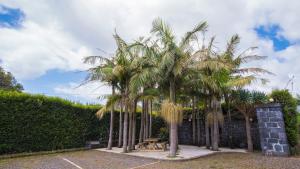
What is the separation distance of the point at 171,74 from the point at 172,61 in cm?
61

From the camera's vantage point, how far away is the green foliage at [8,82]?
744 inches

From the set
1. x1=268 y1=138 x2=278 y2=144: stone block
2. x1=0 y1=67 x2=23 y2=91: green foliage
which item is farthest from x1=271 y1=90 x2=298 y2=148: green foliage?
x1=0 y1=67 x2=23 y2=91: green foliage

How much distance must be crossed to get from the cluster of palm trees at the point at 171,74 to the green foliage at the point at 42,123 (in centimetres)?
154

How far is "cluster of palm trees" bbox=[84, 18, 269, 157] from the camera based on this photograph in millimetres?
8672

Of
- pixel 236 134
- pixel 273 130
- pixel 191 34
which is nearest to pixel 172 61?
pixel 191 34

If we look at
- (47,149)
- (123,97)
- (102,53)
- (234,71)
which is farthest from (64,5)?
(234,71)

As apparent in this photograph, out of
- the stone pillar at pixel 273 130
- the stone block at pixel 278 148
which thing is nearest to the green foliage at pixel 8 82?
the stone pillar at pixel 273 130

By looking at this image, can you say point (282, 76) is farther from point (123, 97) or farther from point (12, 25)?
point (12, 25)

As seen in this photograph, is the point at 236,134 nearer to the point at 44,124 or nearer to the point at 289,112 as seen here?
Result: the point at 289,112

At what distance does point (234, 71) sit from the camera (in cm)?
1162

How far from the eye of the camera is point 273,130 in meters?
8.91

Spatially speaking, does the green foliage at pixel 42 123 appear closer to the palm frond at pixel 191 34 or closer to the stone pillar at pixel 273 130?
the palm frond at pixel 191 34

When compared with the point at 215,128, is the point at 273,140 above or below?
below

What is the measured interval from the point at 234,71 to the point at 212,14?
351 centimetres
